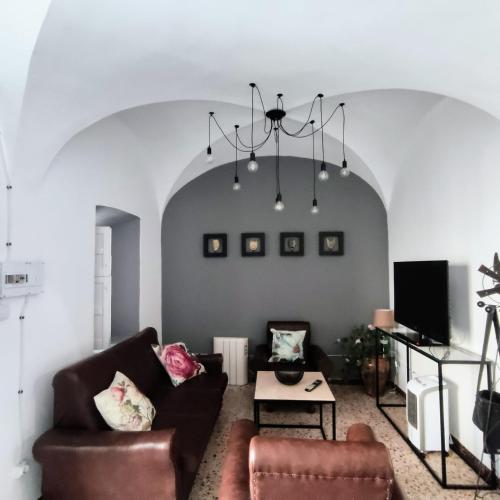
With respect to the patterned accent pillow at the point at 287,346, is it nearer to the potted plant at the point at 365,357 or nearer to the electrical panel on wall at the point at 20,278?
the potted plant at the point at 365,357

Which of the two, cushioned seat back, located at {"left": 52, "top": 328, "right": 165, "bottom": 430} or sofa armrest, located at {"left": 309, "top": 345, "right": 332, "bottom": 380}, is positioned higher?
cushioned seat back, located at {"left": 52, "top": 328, "right": 165, "bottom": 430}

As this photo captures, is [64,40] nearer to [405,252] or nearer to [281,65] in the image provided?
[281,65]

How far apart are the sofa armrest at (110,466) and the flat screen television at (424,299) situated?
87.0 inches

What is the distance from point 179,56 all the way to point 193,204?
278 cm

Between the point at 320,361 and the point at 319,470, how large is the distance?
8.29 feet

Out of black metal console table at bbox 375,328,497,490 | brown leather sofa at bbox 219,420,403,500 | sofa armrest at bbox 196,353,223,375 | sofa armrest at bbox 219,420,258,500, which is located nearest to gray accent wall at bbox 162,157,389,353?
sofa armrest at bbox 196,353,223,375

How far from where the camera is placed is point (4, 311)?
187cm

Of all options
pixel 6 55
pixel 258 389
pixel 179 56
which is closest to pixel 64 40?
pixel 6 55

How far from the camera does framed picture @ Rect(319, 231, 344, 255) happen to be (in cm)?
450

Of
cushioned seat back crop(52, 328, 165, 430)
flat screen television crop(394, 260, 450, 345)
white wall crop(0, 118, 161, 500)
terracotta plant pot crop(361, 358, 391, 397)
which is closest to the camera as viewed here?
white wall crop(0, 118, 161, 500)

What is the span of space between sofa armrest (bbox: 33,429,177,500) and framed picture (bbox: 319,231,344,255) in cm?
316

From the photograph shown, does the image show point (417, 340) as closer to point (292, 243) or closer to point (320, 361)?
point (320, 361)

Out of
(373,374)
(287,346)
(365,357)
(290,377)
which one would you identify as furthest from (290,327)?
(290,377)

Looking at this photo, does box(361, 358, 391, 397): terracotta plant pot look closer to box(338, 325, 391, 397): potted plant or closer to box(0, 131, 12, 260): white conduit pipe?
box(338, 325, 391, 397): potted plant
